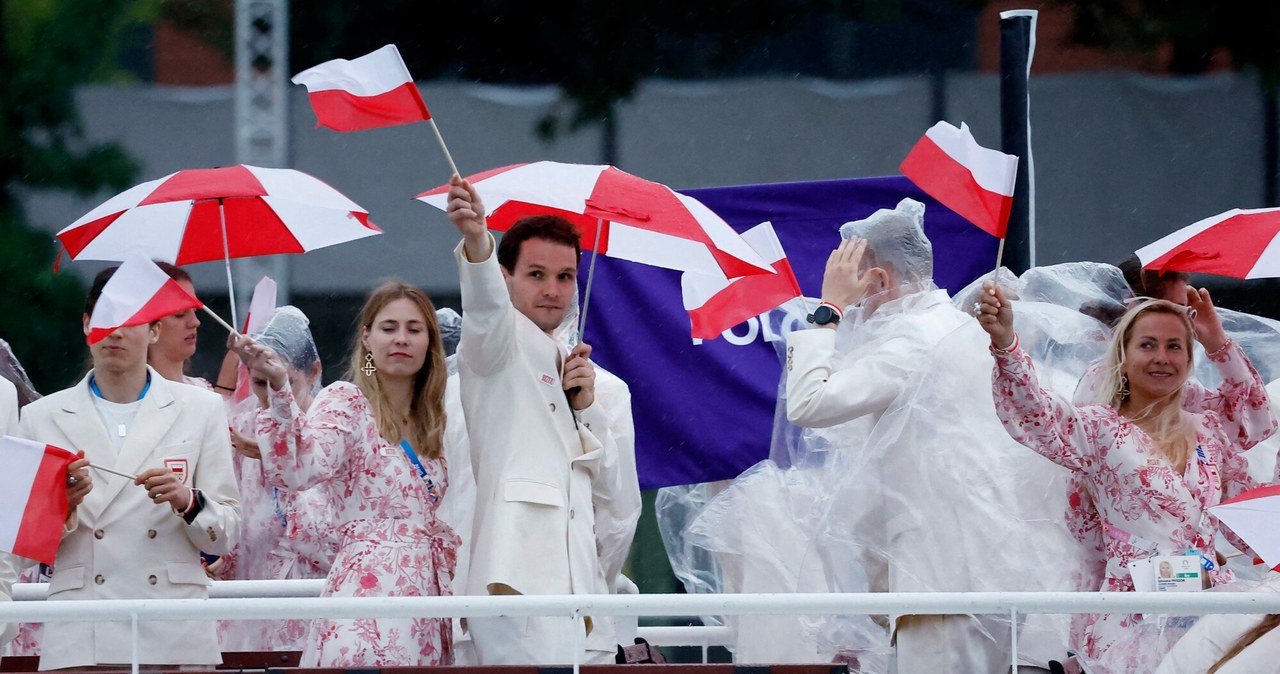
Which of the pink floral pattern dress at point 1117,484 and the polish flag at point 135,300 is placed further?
the pink floral pattern dress at point 1117,484

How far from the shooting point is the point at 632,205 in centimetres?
475

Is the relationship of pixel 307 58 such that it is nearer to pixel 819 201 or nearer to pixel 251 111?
pixel 251 111

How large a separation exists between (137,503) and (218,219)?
4.22ft

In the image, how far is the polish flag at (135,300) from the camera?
14.8 ft

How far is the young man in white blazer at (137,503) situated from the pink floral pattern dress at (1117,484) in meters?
1.99

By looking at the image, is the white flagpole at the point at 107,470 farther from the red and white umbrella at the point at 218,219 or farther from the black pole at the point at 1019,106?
the black pole at the point at 1019,106

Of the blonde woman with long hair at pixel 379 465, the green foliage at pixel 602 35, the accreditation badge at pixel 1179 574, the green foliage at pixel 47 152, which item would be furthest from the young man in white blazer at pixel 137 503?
the green foliage at pixel 602 35

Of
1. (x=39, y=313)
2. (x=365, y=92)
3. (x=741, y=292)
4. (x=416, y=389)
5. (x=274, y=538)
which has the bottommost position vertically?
(x=274, y=538)

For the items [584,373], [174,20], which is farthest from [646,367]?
[174,20]

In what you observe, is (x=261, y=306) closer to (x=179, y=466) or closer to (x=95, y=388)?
(x=95, y=388)

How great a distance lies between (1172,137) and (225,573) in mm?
8773

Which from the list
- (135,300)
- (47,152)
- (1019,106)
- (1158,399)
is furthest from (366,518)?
(47,152)

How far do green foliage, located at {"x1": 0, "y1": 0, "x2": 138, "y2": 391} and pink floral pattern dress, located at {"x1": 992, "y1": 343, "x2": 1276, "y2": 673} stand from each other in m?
8.27

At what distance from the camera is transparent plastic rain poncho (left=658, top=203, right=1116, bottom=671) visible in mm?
4992
